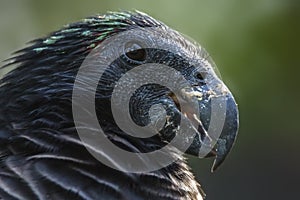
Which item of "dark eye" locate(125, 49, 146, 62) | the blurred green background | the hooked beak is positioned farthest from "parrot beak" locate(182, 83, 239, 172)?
the blurred green background

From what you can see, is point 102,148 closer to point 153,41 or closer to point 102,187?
point 102,187

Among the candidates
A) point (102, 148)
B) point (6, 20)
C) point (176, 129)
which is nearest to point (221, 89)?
point (176, 129)

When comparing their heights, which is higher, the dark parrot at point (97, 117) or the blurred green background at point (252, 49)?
the dark parrot at point (97, 117)

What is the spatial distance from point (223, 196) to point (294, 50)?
4.13m

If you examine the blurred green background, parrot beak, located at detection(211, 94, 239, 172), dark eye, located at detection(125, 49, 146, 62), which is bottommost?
the blurred green background

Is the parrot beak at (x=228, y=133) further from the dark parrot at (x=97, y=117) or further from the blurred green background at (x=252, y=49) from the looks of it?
the blurred green background at (x=252, y=49)

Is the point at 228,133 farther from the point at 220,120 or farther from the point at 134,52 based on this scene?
the point at 134,52

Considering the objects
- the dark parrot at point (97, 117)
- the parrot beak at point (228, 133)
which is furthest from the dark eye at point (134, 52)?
the parrot beak at point (228, 133)

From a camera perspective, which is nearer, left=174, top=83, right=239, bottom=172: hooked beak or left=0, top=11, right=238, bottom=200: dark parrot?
left=0, top=11, right=238, bottom=200: dark parrot

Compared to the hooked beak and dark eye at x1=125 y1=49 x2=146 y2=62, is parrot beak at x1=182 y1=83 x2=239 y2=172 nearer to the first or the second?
the hooked beak

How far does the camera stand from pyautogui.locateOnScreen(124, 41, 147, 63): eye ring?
16.7 ft

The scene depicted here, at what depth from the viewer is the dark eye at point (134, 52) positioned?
5.09 m

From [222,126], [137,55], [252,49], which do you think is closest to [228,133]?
[222,126]

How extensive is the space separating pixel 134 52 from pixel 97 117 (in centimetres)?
46
